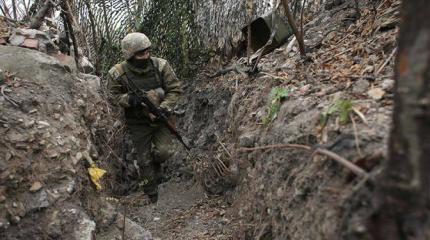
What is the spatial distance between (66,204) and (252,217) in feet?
4.86

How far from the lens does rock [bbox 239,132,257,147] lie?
169 inches

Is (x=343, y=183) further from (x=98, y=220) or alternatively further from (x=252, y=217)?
(x=98, y=220)

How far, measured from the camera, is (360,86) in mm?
3209

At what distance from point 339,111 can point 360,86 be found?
401 millimetres

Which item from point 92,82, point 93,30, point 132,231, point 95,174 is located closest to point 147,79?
point 92,82

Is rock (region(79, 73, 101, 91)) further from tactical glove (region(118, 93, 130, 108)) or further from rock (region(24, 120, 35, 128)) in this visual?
rock (region(24, 120, 35, 128))

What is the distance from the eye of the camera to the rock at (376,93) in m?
2.91

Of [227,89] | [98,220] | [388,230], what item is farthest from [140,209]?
[388,230]

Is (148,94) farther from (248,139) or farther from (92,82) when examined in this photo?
(248,139)

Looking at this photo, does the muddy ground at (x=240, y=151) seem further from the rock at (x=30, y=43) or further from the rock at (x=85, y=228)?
the rock at (x=30, y=43)

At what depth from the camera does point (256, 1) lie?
6.47 metres

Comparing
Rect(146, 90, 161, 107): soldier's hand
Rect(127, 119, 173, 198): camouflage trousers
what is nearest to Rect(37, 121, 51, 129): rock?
Rect(146, 90, 161, 107): soldier's hand

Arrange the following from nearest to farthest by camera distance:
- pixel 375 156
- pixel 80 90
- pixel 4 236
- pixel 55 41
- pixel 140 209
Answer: pixel 375 156
pixel 4 236
pixel 80 90
pixel 140 209
pixel 55 41

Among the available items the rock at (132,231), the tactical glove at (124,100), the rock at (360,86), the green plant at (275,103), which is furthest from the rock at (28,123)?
the rock at (360,86)
